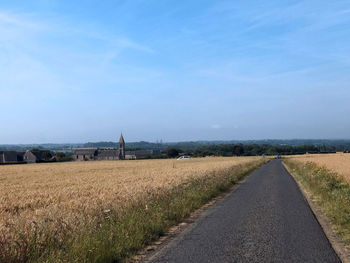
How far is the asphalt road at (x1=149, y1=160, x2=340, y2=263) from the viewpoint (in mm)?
7625

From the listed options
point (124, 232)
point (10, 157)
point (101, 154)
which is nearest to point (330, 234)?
point (124, 232)

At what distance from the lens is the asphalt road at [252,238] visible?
762 cm

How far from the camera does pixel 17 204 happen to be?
1455cm

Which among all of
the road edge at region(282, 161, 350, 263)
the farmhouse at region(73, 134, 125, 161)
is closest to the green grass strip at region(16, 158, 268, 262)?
the road edge at region(282, 161, 350, 263)

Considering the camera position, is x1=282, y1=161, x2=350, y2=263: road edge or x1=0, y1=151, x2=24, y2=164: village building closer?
x1=282, y1=161, x2=350, y2=263: road edge

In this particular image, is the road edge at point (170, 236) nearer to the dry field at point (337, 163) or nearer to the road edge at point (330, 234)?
the road edge at point (330, 234)

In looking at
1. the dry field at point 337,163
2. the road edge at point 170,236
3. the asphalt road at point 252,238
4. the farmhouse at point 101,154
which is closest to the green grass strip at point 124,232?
the road edge at point 170,236

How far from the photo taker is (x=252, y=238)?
9203 mm

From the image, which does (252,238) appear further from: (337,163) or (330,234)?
(337,163)

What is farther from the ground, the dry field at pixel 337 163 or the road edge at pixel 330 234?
the dry field at pixel 337 163

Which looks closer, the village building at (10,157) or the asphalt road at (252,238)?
the asphalt road at (252,238)

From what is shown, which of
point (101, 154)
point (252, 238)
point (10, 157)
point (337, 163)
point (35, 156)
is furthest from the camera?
point (101, 154)

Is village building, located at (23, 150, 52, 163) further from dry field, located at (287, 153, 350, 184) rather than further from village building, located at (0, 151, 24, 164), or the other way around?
dry field, located at (287, 153, 350, 184)

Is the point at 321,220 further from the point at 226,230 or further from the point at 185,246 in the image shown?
the point at 185,246
